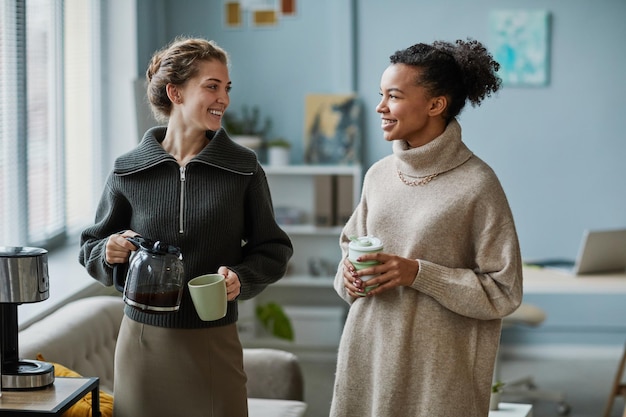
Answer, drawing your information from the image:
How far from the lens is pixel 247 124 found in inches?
220

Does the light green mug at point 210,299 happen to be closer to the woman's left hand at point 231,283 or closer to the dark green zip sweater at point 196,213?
the woman's left hand at point 231,283

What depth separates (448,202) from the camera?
2186 mm

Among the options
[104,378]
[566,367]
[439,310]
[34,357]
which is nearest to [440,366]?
[439,310]

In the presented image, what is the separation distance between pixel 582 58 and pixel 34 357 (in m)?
3.75

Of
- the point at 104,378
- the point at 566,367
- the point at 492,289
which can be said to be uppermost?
the point at 492,289

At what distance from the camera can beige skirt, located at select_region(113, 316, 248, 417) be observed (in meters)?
2.18

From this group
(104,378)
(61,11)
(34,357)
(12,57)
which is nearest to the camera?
(34,357)

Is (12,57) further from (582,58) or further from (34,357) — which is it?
(582,58)

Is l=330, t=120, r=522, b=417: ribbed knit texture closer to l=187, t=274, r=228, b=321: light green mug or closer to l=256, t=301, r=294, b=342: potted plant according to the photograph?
l=187, t=274, r=228, b=321: light green mug

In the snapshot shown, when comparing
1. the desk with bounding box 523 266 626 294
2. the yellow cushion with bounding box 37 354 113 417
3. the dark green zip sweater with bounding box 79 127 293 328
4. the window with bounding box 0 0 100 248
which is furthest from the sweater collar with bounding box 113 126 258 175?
the desk with bounding box 523 266 626 294

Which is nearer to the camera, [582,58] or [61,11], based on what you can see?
[61,11]

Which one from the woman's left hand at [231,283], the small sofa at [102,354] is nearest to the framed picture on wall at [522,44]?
the small sofa at [102,354]

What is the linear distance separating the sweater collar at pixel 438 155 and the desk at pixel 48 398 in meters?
1.01

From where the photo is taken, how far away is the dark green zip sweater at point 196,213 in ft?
7.20
